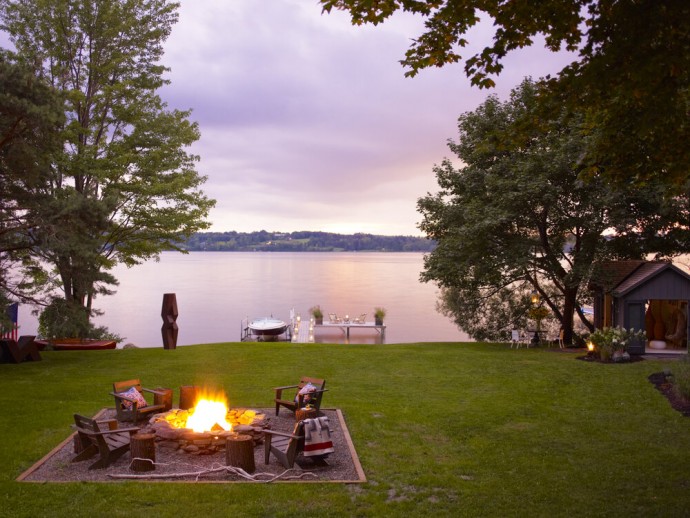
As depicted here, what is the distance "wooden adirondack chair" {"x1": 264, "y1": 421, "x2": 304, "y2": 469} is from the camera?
912 cm

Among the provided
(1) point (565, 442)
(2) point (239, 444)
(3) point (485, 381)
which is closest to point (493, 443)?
(1) point (565, 442)

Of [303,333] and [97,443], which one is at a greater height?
[97,443]

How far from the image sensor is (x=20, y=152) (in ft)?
49.9

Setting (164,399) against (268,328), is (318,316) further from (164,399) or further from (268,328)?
(164,399)

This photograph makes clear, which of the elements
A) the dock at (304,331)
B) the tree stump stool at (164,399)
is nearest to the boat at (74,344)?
the tree stump stool at (164,399)

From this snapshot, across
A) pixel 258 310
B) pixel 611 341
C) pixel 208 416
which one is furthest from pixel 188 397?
pixel 258 310

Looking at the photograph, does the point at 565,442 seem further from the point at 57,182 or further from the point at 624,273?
the point at 57,182

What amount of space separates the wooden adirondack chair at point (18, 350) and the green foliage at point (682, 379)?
18.3 metres

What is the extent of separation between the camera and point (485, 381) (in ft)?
53.9

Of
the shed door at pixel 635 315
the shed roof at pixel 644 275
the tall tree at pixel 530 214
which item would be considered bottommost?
the shed door at pixel 635 315

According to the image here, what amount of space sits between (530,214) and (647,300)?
5.90 metres

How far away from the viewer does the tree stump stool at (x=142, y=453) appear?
8.96 meters

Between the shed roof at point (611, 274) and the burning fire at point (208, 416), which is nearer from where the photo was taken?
the burning fire at point (208, 416)

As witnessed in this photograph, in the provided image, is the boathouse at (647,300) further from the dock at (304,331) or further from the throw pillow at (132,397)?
the dock at (304,331)
